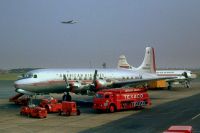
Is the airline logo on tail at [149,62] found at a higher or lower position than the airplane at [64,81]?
higher

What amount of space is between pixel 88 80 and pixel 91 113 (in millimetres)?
11421

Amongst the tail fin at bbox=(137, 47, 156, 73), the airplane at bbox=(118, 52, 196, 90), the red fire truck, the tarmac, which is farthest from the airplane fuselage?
the airplane at bbox=(118, 52, 196, 90)

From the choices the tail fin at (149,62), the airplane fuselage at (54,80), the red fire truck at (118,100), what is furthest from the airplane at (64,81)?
the tail fin at (149,62)

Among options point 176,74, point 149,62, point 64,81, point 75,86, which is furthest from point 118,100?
point 176,74

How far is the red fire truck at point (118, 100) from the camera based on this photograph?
35344mm

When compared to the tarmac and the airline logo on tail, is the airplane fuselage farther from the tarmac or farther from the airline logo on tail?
the airline logo on tail

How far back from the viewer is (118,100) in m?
35.8

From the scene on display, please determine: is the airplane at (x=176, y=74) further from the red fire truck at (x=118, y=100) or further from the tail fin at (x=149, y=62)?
the red fire truck at (x=118, y=100)

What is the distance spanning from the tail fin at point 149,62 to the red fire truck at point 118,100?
2043 cm

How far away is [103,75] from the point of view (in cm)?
4869

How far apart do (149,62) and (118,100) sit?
78.7 ft

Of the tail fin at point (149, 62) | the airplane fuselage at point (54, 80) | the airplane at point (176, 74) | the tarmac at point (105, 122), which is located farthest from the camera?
the airplane at point (176, 74)

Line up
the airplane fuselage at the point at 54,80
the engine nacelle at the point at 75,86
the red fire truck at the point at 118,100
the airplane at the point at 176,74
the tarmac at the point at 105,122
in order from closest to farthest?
the tarmac at the point at 105,122, the red fire truck at the point at 118,100, the airplane fuselage at the point at 54,80, the engine nacelle at the point at 75,86, the airplane at the point at 176,74

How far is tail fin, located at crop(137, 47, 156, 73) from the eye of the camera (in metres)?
58.3
